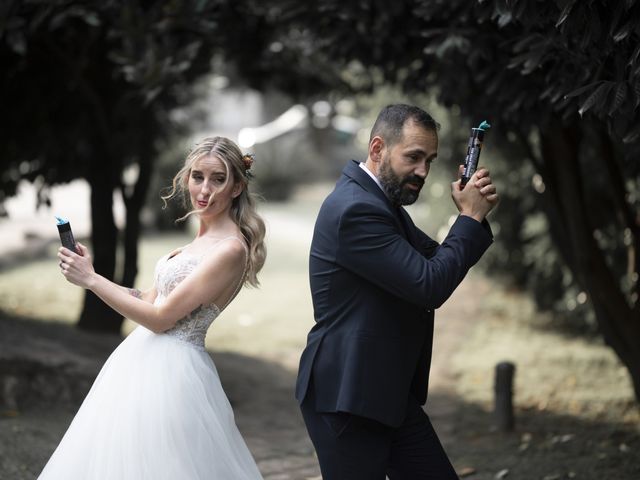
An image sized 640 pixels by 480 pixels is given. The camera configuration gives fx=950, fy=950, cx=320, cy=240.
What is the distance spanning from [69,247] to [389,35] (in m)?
3.44

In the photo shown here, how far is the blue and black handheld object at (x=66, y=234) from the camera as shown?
12.1ft

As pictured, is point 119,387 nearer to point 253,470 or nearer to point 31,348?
point 253,470

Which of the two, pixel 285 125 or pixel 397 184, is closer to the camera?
pixel 397 184

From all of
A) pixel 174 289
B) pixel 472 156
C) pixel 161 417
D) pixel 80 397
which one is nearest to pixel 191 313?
pixel 174 289

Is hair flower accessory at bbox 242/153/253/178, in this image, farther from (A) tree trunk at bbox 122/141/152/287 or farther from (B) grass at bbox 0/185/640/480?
(A) tree trunk at bbox 122/141/152/287

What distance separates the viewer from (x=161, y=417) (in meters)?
3.84

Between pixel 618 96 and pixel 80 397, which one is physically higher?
pixel 618 96

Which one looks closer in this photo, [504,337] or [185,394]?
[185,394]

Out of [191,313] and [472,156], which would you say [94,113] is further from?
[472,156]

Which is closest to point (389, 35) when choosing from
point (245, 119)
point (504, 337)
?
point (504, 337)

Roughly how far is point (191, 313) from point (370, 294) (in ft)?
3.00

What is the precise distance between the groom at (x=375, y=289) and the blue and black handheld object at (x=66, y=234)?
96 centimetres

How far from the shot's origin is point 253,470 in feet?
13.1

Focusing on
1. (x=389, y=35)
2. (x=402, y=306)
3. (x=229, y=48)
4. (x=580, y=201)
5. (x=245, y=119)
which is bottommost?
(x=402, y=306)
